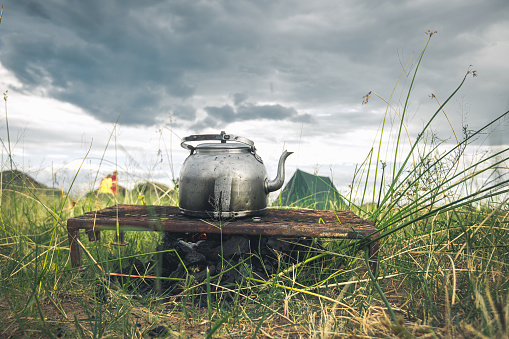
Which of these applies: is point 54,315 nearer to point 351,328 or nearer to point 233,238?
point 233,238

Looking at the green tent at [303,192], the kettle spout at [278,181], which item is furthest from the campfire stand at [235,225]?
the green tent at [303,192]

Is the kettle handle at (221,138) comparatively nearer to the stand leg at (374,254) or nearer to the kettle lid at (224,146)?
the kettle lid at (224,146)

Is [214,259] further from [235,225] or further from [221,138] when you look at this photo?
[221,138]

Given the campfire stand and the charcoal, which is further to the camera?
the charcoal

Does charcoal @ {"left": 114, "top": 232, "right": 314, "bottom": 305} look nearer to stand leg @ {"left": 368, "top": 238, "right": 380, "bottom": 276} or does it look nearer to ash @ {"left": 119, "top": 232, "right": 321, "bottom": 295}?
ash @ {"left": 119, "top": 232, "right": 321, "bottom": 295}

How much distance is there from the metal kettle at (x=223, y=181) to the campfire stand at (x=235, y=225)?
0.10 metres

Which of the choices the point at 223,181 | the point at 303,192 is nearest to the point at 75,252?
the point at 223,181

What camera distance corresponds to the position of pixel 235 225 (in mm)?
2506

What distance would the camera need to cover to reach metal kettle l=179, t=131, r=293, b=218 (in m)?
2.69

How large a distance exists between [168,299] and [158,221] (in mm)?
575

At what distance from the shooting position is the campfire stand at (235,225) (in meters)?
2.48

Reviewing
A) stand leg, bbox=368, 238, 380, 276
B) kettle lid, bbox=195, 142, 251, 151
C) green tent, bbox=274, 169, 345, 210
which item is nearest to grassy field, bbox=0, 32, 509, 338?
stand leg, bbox=368, 238, 380, 276

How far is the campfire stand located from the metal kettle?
97 mm

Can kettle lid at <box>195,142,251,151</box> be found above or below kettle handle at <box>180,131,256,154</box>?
below
